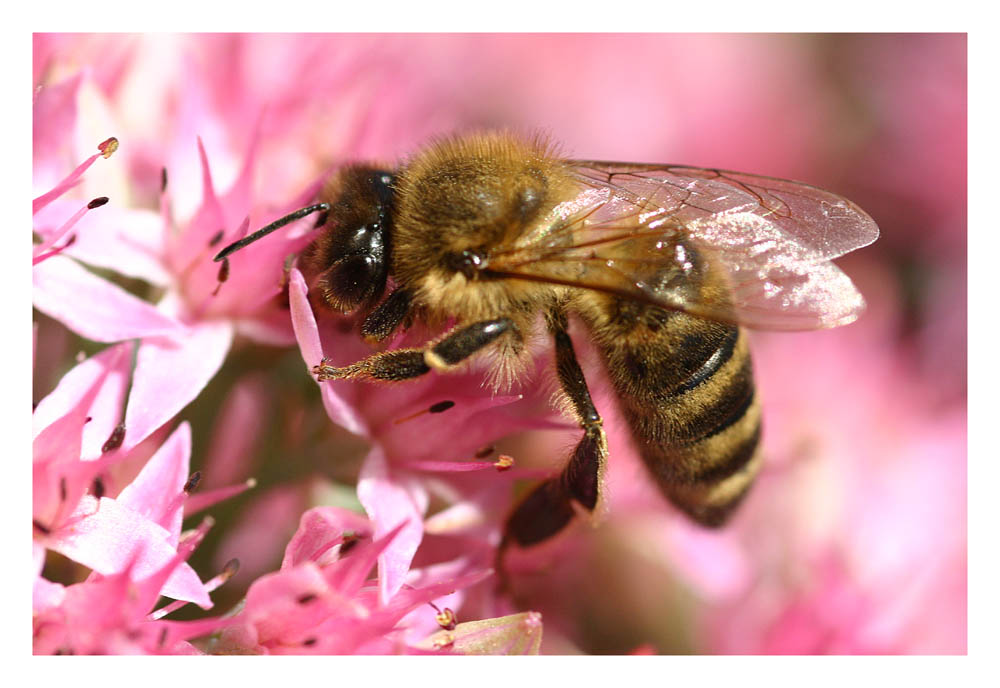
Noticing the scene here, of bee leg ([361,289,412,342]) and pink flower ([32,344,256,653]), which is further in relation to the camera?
bee leg ([361,289,412,342])

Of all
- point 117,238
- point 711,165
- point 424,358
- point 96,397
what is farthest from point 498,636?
point 711,165

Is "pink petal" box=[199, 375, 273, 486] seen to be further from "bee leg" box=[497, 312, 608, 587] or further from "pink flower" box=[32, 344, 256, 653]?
"bee leg" box=[497, 312, 608, 587]

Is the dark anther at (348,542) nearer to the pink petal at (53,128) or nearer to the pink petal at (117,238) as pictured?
the pink petal at (117,238)

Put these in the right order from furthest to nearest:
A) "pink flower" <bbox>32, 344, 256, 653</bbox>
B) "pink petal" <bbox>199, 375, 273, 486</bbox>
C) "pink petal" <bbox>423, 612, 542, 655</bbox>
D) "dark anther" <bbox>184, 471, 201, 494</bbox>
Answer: "pink petal" <bbox>199, 375, 273, 486</bbox> < "pink petal" <bbox>423, 612, 542, 655</bbox> < "dark anther" <bbox>184, 471, 201, 494</bbox> < "pink flower" <bbox>32, 344, 256, 653</bbox>

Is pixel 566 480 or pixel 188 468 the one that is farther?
pixel 566 480

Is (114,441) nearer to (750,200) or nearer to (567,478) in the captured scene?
(567,478)

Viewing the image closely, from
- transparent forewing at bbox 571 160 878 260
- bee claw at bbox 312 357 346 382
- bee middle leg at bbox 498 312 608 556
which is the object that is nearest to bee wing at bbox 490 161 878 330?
transparent forewing at bbox 571 160 878 260
